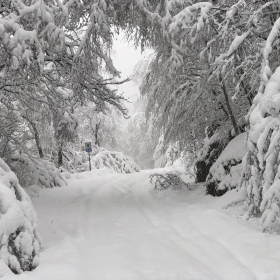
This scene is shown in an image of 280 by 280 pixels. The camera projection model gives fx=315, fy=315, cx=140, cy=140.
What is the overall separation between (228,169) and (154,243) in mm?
3155

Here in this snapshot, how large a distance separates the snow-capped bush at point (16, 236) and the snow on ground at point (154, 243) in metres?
0.13

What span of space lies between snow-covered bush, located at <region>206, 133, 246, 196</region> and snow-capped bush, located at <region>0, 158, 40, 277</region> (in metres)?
4.03

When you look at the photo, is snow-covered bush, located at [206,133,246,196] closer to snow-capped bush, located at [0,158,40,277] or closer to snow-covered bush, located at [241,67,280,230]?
snow-covered bush, located at [241,67,280,230]

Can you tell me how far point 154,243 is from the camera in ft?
13.4

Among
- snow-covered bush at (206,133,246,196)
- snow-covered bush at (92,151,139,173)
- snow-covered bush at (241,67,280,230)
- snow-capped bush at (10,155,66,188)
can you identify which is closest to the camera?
snow-covered bush at (241,67,280,230)

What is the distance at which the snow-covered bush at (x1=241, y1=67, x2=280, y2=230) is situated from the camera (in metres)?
3.71

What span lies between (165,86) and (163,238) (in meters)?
4.09

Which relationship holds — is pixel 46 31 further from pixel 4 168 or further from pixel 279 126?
pixel 279 126

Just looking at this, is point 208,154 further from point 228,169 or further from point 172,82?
point 172,82

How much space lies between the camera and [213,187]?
693cm

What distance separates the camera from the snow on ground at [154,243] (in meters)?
3.10

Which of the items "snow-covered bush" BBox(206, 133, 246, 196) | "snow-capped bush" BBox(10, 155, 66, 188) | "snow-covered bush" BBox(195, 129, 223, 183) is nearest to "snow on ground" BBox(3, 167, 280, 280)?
"snow-covered bush" BBox(206, 133, 246, 196)

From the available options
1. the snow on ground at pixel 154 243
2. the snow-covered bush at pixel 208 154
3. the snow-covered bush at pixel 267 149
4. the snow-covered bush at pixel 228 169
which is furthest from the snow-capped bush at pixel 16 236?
the snow-covered bush at pixel 208 154

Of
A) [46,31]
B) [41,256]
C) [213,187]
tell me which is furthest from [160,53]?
[41,256]
